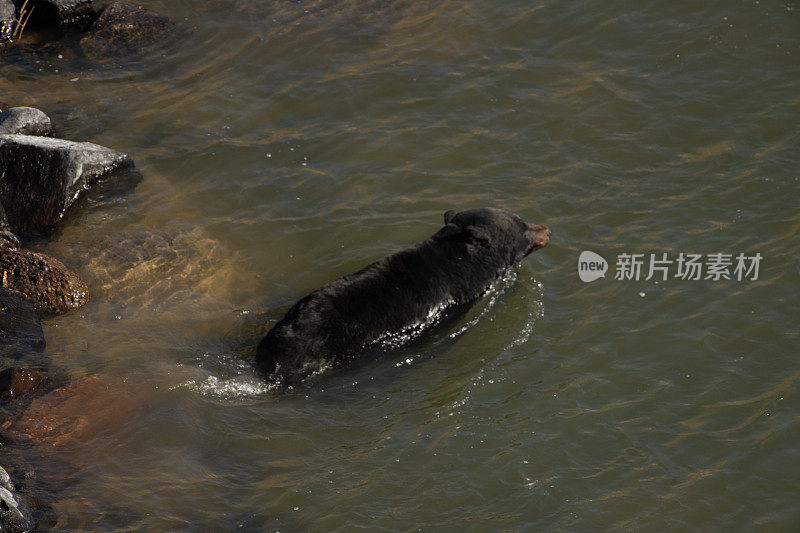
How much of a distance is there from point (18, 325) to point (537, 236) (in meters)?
5.18

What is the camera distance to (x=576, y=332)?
26.8 feet

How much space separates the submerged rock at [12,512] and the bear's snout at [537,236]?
5292 mm

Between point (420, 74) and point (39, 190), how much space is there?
Result: 17.8 feet

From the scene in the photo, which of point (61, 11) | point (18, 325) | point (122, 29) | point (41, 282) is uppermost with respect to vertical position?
point (61, 11)

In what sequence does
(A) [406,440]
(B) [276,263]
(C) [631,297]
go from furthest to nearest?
(B) [276,263]
(C) [631,297]
(A) [406,440]

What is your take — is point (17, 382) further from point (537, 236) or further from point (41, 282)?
point (537, 236)

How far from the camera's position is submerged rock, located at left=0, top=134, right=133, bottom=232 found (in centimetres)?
970

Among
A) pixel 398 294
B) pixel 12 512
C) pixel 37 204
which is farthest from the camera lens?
pixel 37 204

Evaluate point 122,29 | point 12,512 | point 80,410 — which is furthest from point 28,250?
point 122,29

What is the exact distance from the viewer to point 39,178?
32.3ft

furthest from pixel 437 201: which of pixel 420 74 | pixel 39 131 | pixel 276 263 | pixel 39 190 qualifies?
pixel 39 131

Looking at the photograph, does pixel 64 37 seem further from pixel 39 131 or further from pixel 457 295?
pixel 457 295

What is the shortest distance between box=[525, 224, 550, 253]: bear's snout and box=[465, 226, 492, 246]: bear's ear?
0.56 meters

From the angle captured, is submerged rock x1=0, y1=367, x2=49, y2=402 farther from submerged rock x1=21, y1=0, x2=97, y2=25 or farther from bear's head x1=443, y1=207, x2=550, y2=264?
submerged rock x1=21, y1=0, x2=97, y2=25
